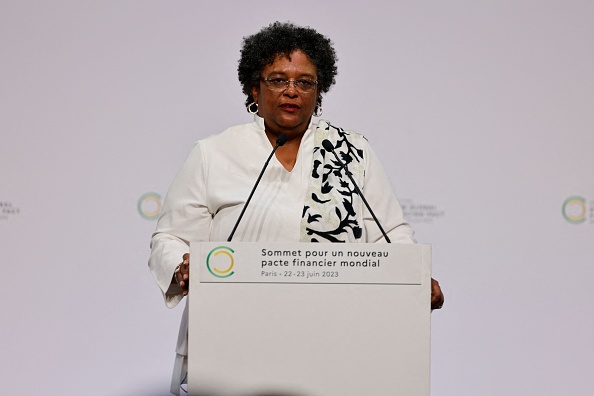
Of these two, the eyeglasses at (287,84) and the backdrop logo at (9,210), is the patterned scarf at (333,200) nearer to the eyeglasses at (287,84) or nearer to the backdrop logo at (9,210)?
the eyeglasses at (287,84)

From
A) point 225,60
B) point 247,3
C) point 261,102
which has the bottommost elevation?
point 261,102

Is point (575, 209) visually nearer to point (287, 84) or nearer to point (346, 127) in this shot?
point (346, 127)

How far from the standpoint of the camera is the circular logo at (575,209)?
3.72 metres

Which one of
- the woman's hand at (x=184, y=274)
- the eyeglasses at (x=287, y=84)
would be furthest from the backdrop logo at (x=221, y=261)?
the eyeglasses at (x=287, y=84)

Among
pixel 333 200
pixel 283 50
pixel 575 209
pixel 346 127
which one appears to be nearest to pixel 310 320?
pixel 333 200

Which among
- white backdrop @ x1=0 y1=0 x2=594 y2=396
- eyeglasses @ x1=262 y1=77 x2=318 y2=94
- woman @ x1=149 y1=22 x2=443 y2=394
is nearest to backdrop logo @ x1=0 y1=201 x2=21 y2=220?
white backdrop @ x1=0 y1=0 x2=594 y2=396

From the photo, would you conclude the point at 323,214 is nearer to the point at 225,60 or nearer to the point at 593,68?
the point at 225,60

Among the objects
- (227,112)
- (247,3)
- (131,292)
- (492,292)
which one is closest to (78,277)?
(131,292)

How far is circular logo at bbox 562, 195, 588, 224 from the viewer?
3719 mm

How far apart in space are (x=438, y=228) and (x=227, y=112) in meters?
0.95

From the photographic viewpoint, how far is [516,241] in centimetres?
369

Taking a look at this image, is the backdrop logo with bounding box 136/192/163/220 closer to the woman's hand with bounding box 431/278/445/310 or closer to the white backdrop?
the white backdrop

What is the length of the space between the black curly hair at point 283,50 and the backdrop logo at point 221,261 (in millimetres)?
857

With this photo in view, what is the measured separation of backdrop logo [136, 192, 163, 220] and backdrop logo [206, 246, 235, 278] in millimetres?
1620
